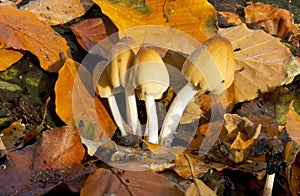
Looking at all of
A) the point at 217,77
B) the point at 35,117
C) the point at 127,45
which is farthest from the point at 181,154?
the point at 35,117

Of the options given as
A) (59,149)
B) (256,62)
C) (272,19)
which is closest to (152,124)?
(59,149)

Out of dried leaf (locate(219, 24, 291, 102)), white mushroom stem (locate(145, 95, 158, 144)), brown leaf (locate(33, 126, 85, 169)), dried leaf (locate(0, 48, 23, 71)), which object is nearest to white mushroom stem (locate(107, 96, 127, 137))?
white mushroom stem (locate(145, 95, 158, 144))

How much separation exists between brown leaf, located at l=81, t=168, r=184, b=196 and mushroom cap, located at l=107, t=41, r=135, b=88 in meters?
0.38

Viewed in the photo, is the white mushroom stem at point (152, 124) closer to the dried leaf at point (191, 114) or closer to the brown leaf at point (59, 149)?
the dried leaf at point (191, 114)

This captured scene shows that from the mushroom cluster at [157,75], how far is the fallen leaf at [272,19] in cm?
149

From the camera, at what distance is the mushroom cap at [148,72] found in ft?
5.47

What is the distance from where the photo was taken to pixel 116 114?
195cm

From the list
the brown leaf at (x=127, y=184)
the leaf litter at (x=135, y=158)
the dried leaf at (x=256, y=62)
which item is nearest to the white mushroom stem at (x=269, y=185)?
the leaf litter at (x=135, y=158)

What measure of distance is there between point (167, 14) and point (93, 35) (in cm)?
40

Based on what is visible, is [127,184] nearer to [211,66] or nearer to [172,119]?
[172,119]

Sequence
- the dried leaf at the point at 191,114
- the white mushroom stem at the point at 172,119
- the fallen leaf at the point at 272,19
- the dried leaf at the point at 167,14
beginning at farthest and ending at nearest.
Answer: the fallen leaf at the point at 272,19, the dried leaf at the point at 167,14, the dried leaf at the point at 191,114, the white mushroom stem at the point at 172,119

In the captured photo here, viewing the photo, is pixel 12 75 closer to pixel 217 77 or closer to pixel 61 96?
pixel 61 96

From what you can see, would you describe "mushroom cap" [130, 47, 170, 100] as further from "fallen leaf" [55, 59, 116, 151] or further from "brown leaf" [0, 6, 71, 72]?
"brown leaf" [0, 6, 71, 72]

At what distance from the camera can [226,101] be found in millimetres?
2186
